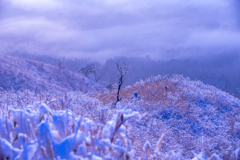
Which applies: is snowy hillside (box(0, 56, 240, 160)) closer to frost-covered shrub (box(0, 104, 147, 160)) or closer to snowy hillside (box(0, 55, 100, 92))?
frost-covered shrub (box(0, 104, 147, 160))

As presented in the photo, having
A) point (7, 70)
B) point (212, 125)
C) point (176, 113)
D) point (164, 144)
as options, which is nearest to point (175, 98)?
point (176, 113)

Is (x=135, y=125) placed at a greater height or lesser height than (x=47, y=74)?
lesser

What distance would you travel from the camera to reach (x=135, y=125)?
45.5 inches

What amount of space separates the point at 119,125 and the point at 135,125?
298mm

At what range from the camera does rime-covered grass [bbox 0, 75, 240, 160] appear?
0.81m

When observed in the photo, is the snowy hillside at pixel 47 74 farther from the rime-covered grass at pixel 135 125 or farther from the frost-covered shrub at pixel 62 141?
the frost-covered shrub at pixel 62 141

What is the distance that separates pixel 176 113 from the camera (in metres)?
5.90

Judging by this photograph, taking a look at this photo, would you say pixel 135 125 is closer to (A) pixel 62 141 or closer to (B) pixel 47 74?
(A) pixel 62 141

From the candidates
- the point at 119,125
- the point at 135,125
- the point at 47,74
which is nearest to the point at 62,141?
the point at 119,125

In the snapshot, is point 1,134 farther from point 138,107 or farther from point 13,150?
point 138,107

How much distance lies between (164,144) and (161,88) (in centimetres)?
510

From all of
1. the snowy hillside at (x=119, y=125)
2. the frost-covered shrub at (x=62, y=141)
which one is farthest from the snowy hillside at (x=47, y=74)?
the frost-covered shrub at (x=62, y=141)

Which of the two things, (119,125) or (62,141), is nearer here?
(62,141)

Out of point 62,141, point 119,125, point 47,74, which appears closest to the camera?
point 62,141
